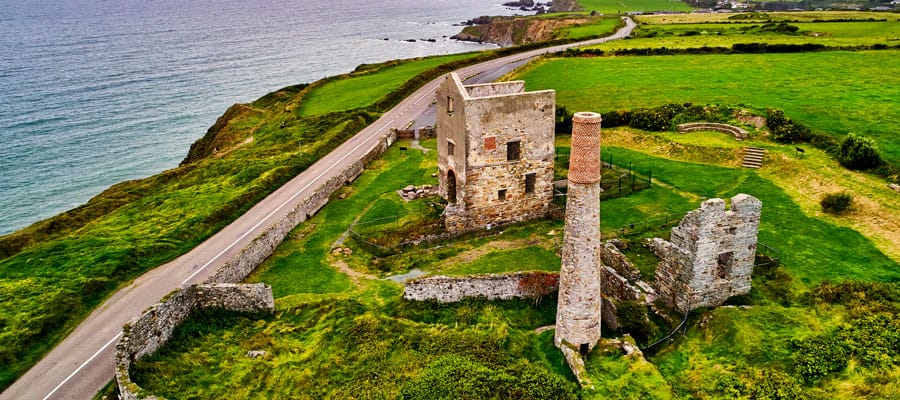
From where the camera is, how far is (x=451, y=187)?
1293 inches

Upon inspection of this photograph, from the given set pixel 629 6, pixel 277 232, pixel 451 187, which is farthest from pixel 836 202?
pixel 629 6

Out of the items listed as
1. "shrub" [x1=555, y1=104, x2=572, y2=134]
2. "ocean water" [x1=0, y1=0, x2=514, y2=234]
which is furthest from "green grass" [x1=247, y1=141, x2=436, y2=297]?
"ocean water" [x1=0, y1=0, x2=514, y2=234]

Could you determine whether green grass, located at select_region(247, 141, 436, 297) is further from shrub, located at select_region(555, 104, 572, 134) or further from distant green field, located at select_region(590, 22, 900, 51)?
distant green field, located at select_region(590, 22, 900, 51)

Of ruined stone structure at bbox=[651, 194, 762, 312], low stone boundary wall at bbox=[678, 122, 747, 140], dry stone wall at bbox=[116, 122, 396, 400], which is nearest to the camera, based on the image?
dry stone wall at bbox=[116, 122, 396, 400]

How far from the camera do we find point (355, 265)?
27234 millimetres

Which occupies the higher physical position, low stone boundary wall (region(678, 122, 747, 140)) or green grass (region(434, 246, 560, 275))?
low stone boundary wall (region(678, 122, 747, 140))

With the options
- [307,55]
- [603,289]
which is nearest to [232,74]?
[307,55]

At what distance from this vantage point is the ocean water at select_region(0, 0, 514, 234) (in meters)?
58.4

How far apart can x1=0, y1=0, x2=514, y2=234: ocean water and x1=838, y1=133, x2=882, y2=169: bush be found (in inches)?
2418

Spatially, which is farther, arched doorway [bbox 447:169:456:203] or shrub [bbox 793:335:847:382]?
arched doorway [bbox 447:169:456:203]

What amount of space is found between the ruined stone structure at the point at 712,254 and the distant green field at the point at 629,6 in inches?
5758

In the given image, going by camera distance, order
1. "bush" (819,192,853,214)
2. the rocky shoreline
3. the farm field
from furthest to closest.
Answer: the rocky shoreline → "bush" (819,192,853,214) → the farm field

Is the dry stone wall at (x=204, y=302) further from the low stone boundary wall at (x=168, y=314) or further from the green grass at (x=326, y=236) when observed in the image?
the green grass at (x=326, y=236)

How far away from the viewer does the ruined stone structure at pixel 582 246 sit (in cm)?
1644
